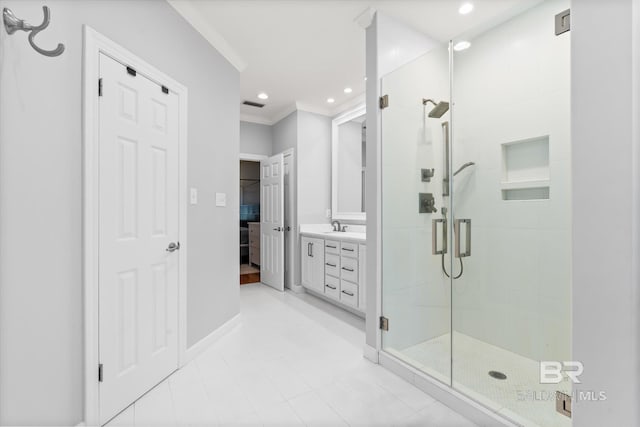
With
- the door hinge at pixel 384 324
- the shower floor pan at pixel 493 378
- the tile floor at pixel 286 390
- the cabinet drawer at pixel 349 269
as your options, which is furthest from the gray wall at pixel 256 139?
the shower floor pan at pixel 493 378

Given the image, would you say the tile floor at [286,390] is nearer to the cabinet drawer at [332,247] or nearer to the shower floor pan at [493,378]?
the shower floor pan at [493,378]

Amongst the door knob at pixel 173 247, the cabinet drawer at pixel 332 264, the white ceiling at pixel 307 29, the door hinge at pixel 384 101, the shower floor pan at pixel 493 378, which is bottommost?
the shower floor pan at pixel 493 378

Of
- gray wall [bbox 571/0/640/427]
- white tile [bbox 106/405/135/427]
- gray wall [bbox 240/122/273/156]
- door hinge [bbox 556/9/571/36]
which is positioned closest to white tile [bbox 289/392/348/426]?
white tile [bbox 106/405/135/427]

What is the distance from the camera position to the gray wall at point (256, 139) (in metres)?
4.66

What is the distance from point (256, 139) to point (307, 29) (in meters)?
2.50

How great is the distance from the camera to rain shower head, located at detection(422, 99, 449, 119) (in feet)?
7.02

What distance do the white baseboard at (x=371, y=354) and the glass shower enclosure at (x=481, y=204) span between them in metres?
0.13

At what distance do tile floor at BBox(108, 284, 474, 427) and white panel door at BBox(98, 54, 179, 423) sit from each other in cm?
20

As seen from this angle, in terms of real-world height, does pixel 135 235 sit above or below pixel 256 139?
below

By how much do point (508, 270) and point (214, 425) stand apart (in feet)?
7.19

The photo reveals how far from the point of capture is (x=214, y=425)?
155 centimetres

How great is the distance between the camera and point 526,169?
2.13 meters

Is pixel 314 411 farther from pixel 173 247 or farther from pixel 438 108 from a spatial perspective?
pixel 438 108

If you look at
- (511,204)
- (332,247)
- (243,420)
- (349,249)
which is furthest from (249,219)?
(511,204)
